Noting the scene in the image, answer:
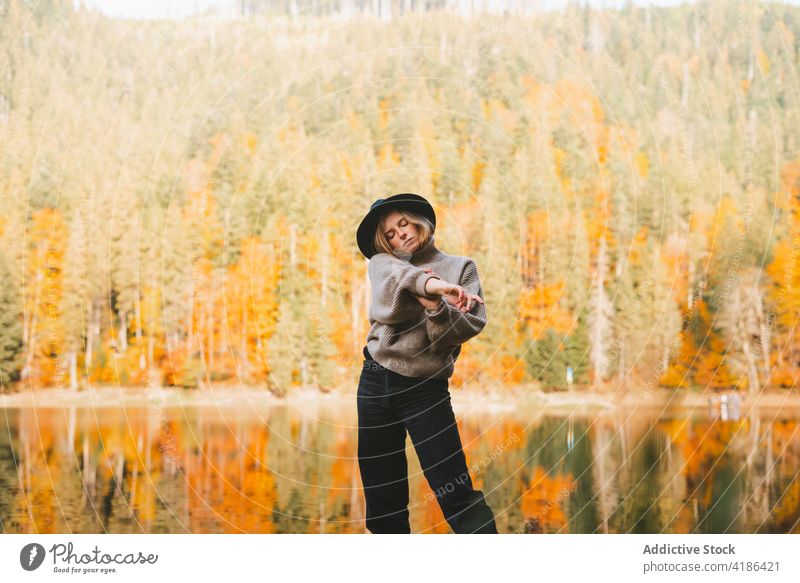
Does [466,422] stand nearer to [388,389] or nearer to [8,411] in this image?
[8,411]

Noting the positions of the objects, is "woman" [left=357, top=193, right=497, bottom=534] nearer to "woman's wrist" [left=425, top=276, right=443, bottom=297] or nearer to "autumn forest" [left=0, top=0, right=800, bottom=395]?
"woman's wrist" [left=425, top=276, right=443, bottom=297]

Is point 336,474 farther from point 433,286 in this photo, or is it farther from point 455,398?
point 433,286

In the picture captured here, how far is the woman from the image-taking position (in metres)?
3.39

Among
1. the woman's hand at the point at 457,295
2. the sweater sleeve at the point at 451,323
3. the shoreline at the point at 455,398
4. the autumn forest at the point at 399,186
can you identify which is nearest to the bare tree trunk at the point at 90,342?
the autumn forest at the point at 399,186

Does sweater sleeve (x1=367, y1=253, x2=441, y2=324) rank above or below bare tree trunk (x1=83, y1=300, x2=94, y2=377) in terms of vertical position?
above

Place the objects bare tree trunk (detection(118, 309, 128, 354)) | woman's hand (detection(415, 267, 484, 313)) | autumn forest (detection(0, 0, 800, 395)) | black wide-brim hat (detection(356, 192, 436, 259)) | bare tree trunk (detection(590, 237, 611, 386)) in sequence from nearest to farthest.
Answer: woman's hand (detection(415, 267, 484, 313))
black wide-brim hat (detection(356, 192, 436, 259))
autumn forest (detection(0, 0, 800, 395))
bare tree trunk (detection(118, 309, 128, 354))
bare tree trunk (detection(590, 237, 611, 386))

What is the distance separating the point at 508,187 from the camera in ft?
24.0

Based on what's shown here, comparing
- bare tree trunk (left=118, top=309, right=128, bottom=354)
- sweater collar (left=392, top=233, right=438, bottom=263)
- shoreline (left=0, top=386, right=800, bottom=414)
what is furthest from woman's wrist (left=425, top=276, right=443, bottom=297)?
bare tree trunk (left=118, top=309, right=128, bottom=354)

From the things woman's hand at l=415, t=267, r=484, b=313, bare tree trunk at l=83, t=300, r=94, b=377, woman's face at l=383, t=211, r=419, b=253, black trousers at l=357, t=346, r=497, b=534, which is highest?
woman's face at l=383, t=211, r=419, b=253

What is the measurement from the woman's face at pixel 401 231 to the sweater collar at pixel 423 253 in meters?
0.02

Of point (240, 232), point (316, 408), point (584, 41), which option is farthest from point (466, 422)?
point (584, 41)

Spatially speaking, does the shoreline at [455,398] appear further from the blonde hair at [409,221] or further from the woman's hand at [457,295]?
the woman's hand at [457,295]

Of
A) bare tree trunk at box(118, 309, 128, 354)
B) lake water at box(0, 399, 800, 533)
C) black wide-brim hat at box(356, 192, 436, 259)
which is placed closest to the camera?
black wide-brim hat at box(356, 192, 436, 259)

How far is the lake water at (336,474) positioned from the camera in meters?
4.79
